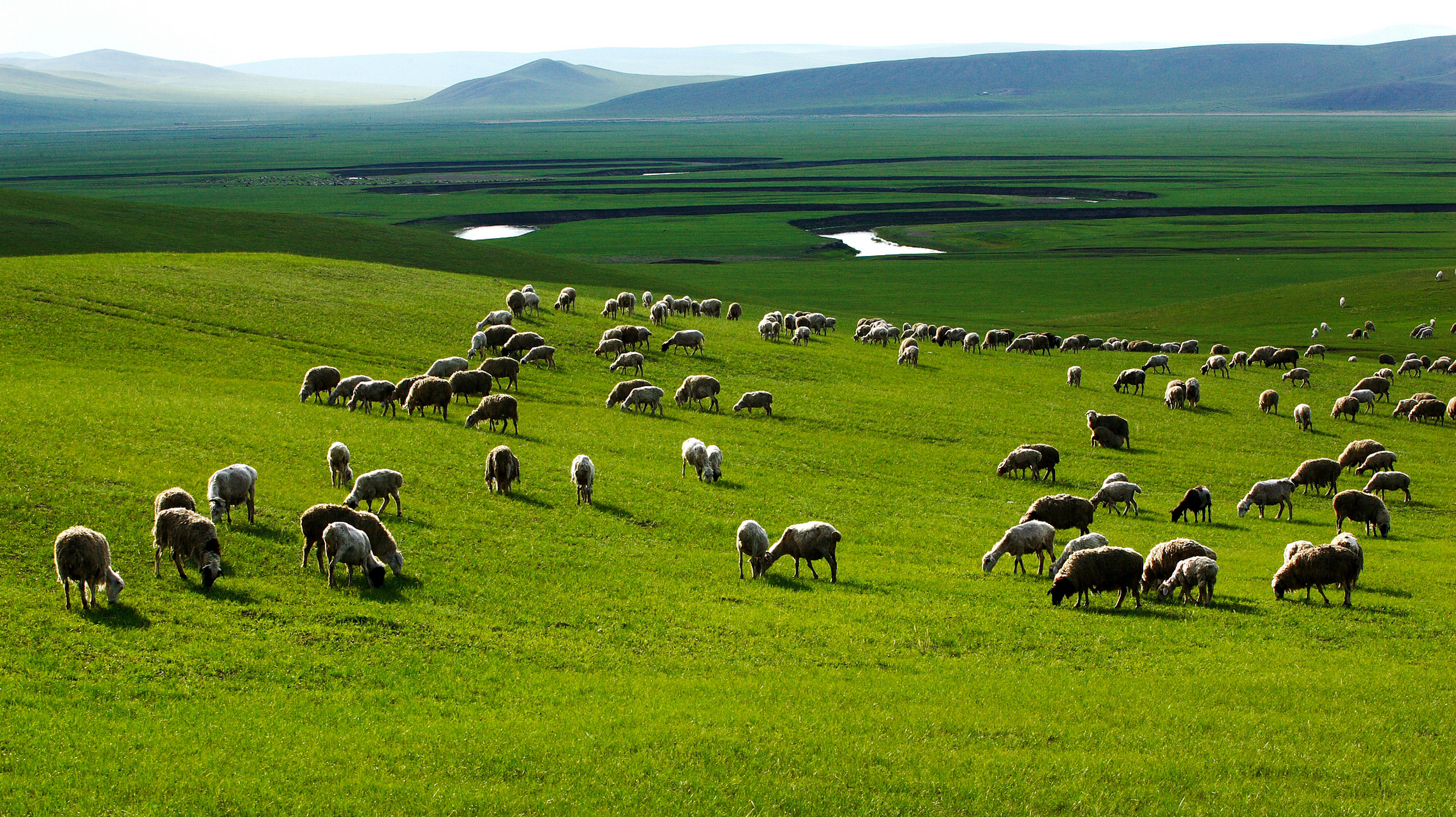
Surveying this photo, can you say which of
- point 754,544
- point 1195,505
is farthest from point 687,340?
point 754,544

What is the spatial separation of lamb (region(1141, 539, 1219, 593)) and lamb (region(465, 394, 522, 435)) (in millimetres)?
17836

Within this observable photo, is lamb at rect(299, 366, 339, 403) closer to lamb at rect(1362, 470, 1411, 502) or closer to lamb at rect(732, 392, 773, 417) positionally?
lamb at rect(732, 392, 773, 417)

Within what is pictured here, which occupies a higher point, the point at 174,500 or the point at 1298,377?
the point at 1298,377

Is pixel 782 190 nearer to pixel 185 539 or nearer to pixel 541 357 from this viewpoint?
pixel 541 357

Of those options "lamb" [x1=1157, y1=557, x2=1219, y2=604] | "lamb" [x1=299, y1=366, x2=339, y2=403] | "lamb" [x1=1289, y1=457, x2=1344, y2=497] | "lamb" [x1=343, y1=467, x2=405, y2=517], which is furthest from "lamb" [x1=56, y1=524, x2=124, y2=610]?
"lamb" [x1=1289, y1=457, x2=1344, y2=497]

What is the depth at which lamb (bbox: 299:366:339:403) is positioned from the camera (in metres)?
33.1

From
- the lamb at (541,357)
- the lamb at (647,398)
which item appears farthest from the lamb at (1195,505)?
the lamb at (541,357)

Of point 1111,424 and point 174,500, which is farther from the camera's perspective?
point 1111,424

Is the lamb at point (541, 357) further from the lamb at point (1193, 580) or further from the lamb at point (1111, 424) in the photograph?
the lamb at point (1193, 580)

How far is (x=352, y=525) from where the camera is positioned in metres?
17.9

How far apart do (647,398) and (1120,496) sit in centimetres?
1591

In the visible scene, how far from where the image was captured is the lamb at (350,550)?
17062 millimetres

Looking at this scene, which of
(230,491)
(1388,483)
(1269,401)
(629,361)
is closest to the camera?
(230,491)

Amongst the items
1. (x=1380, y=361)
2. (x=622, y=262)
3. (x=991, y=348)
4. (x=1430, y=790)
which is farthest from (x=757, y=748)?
(x=622, y=262)
